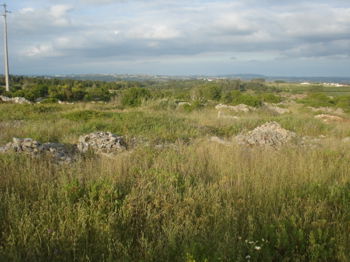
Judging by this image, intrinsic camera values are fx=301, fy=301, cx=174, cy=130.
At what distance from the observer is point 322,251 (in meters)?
2.55

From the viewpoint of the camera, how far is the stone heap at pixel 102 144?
22.2 feet

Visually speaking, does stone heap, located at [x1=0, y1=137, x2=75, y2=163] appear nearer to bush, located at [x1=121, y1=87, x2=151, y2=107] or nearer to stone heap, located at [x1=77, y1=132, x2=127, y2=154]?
stone heap, located at [x1=77, y1=132, x2=127, y2=154]

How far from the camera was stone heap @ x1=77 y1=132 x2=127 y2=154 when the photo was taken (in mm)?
6773

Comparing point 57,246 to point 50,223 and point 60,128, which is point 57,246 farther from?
point 60,128

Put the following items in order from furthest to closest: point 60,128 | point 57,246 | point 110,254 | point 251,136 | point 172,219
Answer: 1. point 60,128
2. point 251,136
3. point 172,219
4. point 57,246
5. point 110,254

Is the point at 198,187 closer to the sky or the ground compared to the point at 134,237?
closer to the sky

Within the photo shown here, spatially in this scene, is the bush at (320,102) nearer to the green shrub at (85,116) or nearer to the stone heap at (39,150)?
the green shrub at (85,116)

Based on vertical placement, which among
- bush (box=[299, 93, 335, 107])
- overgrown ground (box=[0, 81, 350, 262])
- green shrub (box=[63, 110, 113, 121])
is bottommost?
overgrown ground (box=[0, 81, 350, 262])

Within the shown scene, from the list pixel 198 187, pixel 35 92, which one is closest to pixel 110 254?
pixel 198 187

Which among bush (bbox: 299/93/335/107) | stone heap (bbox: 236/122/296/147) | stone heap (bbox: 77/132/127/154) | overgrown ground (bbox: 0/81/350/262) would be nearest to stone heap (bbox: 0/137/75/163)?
stone heap (bbox: 77/132/127/154)

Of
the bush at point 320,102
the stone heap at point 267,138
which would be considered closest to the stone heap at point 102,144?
the stone heap at point 267,138

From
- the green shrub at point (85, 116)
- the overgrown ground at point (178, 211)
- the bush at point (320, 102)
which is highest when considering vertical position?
the bush at point (320, 102)

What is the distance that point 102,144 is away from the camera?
22.9 ft

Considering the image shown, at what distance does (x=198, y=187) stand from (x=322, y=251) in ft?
5.09
